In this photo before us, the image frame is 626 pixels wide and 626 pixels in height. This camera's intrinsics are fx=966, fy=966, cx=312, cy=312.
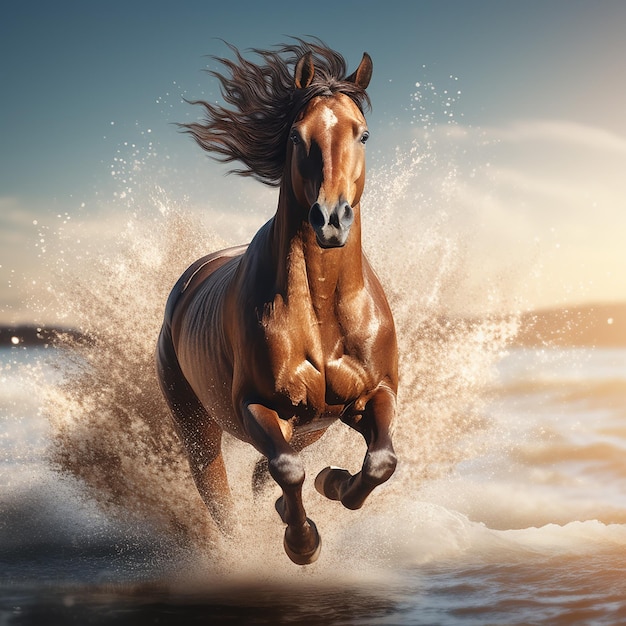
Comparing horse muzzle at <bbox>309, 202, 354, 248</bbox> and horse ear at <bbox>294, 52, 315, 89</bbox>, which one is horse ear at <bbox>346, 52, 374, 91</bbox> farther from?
horse muzzle at <bbox>309, 202, 354, 248</bbox>

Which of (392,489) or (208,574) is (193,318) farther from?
(392,489)

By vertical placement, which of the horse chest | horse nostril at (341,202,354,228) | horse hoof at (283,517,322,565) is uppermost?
horse nostril at (341,202,354,228)

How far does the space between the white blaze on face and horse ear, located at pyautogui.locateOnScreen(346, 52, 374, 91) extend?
478 mm

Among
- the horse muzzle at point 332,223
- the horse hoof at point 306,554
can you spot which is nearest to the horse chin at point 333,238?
the horse muzzle at point 332,223

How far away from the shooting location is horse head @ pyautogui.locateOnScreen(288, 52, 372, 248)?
12.8ft

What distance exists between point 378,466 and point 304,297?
841 millimetres

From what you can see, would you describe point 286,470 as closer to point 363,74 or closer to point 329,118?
point 329,118

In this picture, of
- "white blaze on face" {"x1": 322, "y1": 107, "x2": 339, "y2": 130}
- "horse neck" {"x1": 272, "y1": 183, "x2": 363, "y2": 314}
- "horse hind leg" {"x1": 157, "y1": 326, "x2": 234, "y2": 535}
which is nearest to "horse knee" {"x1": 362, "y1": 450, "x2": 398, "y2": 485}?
"horse neck" {"x1": 272, "y1": 183, "x2": 363, "y2": 314}

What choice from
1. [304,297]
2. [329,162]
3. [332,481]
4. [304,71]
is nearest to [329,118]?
[329,162]

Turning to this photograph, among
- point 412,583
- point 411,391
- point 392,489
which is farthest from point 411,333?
point 412,583

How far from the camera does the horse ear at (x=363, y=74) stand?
182 inches

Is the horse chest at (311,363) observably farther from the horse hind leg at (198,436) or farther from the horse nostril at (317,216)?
the horse hind leg at (198,436)

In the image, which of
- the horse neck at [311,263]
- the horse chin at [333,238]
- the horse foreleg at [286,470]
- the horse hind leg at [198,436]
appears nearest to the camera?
the horse chin at [333,238]

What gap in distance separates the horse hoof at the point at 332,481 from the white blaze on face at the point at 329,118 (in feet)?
5.32
